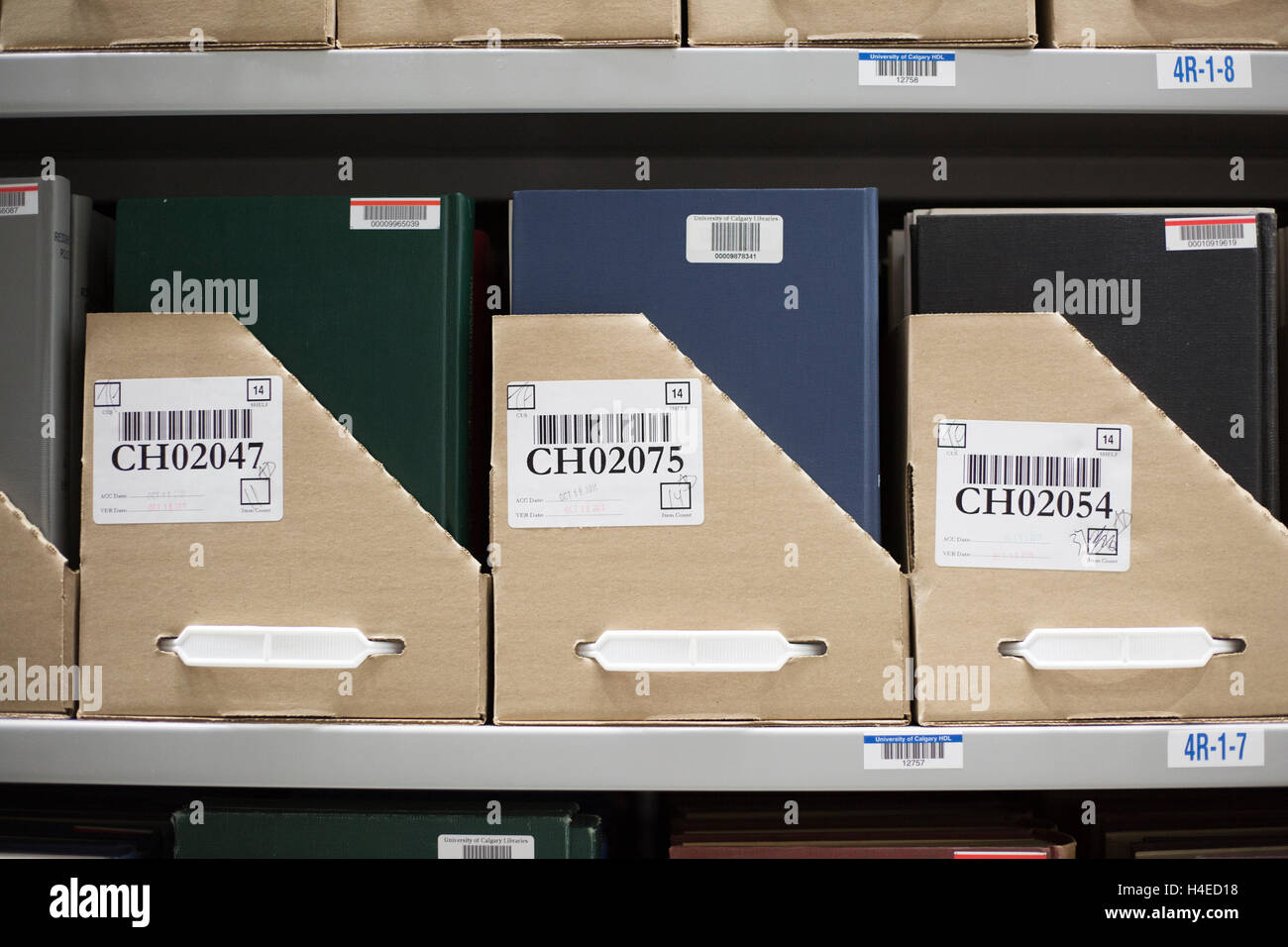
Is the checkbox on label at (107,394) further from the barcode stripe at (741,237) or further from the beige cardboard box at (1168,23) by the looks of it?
the beige cardboard box at (1168,23)

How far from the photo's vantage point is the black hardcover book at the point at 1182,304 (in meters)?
0.70

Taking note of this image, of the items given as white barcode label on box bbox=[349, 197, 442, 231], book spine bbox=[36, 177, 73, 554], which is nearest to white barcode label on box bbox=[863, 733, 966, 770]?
white barcode label on box bbox=[349, 197, 442, 231]

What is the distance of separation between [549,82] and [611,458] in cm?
31

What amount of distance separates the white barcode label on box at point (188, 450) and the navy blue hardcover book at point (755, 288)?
0.22 m

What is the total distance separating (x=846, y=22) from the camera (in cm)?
72

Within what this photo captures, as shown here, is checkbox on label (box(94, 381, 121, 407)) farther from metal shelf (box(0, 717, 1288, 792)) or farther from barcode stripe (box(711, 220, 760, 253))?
barcode stripe (box(711, 220, 760, 253))

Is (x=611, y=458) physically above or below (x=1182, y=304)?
below

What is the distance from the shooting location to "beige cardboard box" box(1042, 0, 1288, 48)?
2.35 feet

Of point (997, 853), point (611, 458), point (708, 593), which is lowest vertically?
point (997, 853)

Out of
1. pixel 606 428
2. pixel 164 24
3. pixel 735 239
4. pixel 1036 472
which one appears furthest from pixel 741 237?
pixel 164 24

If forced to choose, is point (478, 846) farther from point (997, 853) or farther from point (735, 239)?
point (735, 239)

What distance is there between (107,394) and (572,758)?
0.45 meters

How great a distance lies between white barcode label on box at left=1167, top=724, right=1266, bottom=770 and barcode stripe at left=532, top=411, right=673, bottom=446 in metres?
0.44

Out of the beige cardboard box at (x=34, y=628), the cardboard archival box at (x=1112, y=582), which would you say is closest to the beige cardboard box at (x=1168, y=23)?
the cardboard archival box at (x=1112, y=582)
